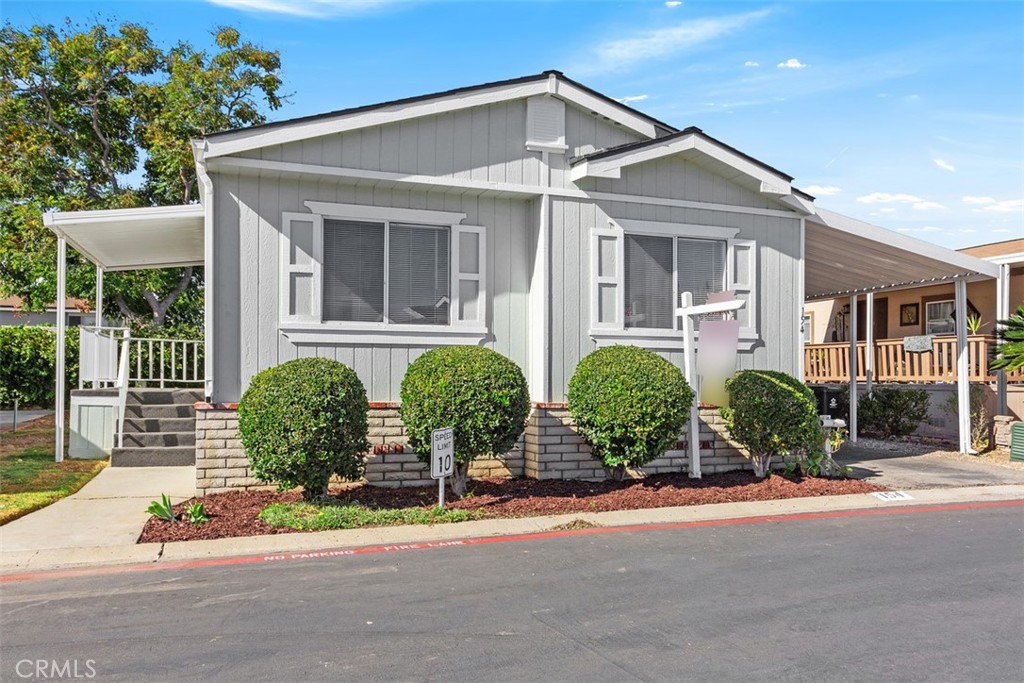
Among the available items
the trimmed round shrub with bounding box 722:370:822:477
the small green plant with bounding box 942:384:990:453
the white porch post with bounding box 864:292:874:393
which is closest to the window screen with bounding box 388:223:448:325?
the trimmed round shrub with bounding box 722:370:822:477

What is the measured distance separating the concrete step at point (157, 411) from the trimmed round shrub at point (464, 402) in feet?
15.3

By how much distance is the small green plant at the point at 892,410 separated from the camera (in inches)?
650

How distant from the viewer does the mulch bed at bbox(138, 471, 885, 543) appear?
307 inches

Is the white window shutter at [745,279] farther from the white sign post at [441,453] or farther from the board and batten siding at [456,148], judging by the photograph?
the white sign post at [441,453]

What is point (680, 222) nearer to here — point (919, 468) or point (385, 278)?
point (385, 278)

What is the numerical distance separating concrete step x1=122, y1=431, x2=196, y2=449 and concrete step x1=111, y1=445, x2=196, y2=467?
0.56ft

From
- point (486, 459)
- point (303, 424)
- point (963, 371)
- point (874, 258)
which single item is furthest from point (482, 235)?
point (963, 371)

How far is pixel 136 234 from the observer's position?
11.4m

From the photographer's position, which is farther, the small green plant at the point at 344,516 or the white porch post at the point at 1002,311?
the white porch post at the point at 1002,311

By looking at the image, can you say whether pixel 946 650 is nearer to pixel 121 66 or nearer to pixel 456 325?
pixel 456 325

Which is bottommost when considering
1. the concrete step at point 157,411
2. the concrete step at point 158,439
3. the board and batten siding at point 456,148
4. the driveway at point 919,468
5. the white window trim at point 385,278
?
the driveway at point 919,468

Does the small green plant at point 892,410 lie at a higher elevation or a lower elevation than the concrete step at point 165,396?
lower

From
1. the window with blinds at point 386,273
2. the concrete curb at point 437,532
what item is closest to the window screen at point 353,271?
the window with blinds at point 386,273

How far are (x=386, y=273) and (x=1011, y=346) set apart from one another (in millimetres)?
10188
